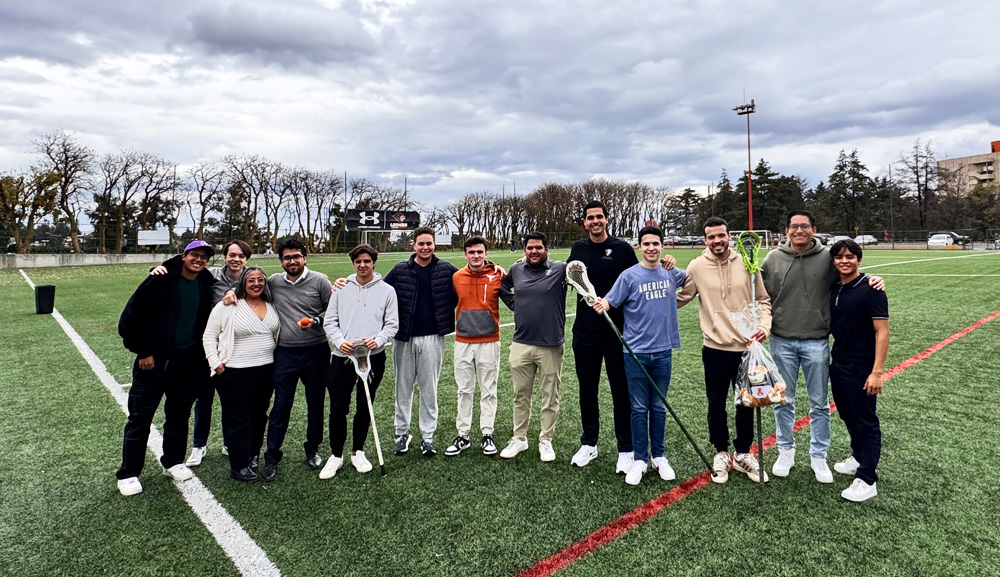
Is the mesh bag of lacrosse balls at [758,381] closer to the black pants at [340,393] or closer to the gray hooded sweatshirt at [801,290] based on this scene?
the gray hooded sweatshirt at [801,290]

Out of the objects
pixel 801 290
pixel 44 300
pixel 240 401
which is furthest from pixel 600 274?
pixel 44 300

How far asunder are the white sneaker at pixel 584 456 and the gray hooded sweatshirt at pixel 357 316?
1.81m

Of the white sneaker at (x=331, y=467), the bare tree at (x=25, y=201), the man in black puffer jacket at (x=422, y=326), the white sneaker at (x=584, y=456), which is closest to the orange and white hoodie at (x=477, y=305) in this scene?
the man in black puffer jacket at (x=422, y=326)

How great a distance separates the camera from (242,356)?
12.7 feet

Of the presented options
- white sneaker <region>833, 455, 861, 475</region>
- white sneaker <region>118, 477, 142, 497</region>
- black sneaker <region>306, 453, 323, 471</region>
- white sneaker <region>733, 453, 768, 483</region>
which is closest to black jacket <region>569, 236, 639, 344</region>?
white sneaker <region>733, 453, 768, 483</region>

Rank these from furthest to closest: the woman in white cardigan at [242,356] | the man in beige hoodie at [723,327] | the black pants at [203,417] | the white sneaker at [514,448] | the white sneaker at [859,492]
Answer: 1. the white sneaker at [514,448]
2. the black pants at [203,417]
3. the woman in white cardigan at [242,356]
4. the man in beige hoodie at [723,327]
5. the white sneaker at [859,492]

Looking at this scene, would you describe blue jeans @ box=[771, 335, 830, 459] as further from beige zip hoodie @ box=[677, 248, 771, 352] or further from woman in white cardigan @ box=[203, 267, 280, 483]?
woman in white cardigan @ box=[203, 267, 280, 483]

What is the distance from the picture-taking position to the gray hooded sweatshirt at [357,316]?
160 inches

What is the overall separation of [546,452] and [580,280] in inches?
58.9

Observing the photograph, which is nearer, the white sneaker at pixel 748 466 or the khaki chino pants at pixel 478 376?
the white sneaker at pixel 748 466

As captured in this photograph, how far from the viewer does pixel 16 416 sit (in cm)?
560

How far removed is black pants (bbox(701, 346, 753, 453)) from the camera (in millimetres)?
3754

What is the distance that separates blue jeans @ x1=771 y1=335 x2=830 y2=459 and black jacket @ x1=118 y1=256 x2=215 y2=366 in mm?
4488

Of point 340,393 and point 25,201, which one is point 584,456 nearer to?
point 340,393
